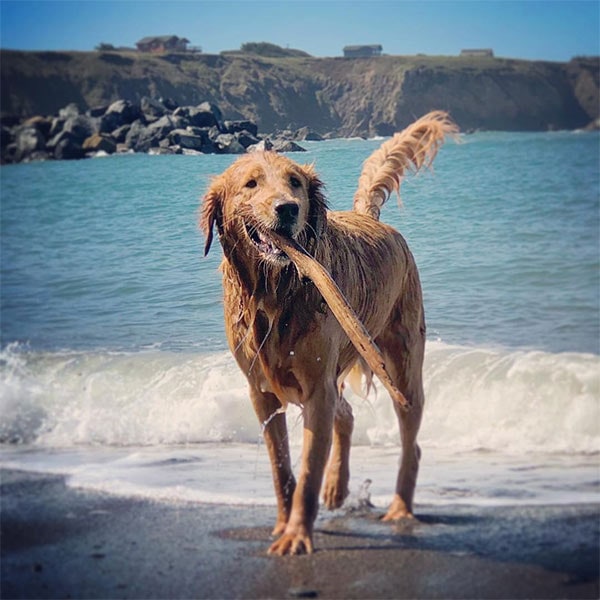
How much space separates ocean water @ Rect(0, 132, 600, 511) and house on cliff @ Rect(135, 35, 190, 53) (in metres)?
0.92

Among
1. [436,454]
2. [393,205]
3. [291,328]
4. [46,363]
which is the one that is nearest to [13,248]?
[46,363]

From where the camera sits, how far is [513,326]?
9.57m

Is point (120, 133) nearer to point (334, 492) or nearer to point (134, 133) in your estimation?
point (134, 133)

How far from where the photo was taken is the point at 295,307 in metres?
4.84

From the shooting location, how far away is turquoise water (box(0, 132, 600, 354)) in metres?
7.64

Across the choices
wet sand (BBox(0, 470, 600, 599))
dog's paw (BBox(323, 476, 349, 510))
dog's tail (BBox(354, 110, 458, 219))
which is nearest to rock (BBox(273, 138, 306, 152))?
dog's tail (BBox(354, 110, 458, 219))

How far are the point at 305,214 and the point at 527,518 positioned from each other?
2230 mm

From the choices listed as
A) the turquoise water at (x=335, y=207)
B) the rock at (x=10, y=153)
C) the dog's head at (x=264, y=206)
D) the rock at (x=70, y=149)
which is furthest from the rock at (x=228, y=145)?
the rock at (x=10, y=153)

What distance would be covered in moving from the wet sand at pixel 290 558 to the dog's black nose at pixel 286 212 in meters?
1.70

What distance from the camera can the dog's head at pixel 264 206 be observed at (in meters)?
4.58

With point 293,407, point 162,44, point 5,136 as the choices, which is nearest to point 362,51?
point 162,44

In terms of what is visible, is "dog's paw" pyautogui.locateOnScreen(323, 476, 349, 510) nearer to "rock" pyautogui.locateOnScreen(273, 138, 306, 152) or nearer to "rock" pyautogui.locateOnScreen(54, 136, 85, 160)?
"rock" pyautogui.locateOnScreen(273, 138, 306, 152)

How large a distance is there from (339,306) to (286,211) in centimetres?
49

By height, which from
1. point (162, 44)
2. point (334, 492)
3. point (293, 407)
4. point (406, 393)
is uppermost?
point (162, 44)
